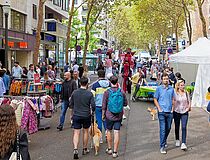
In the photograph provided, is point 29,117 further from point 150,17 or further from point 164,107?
point 150,17

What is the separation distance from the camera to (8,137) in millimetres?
3430

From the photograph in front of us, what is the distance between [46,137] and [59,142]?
31.1 inches

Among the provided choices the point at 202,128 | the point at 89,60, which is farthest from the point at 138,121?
the point at 89,60

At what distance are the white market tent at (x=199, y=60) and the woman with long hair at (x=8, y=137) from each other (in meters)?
14.2

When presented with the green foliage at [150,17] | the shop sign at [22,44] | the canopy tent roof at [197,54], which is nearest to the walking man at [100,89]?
the canopy tent roof at [197,54]

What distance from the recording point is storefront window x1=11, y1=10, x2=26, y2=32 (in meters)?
30.2

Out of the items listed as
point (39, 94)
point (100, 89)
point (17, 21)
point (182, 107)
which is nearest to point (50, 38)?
point (17, 21)

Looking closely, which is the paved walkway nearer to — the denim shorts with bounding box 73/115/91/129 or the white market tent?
the denim shorts with bounding box 73/115/91/129

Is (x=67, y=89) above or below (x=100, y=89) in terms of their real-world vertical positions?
below

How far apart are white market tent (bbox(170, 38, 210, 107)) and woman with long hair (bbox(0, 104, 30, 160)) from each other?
1421cm

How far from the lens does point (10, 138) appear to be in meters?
3.45

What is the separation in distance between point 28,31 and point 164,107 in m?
25.9

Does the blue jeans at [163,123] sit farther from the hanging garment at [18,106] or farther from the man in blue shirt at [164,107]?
the hanging garment at [18,106]

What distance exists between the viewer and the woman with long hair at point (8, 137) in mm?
3424
